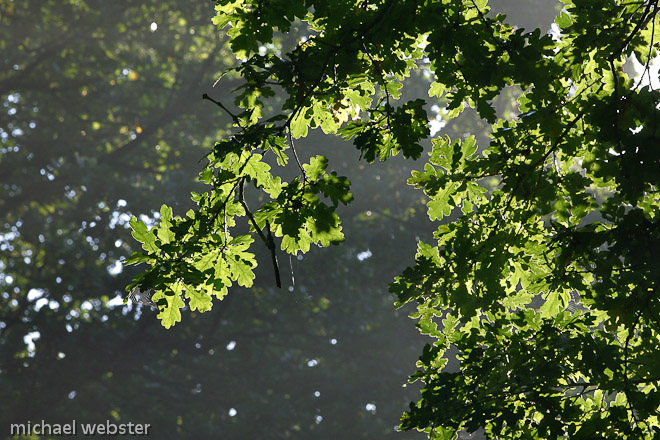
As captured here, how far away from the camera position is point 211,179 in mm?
3504

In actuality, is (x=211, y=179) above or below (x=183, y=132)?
below

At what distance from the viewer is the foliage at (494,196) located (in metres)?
3.33

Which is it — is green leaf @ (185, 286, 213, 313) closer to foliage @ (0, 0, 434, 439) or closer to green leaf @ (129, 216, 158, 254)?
green leaf @ (129, 216, 158, 254)

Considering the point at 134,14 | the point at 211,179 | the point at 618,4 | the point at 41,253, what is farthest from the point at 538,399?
the point at 134,14

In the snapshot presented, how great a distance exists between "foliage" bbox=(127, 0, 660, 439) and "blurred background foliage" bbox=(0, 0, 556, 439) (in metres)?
10.7

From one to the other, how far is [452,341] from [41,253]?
12768mm

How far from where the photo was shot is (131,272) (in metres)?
14.0

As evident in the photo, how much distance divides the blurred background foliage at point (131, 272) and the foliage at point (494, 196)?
10.7 m

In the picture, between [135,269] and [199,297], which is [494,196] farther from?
[135,269]

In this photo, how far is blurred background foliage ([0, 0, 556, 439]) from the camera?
544 inches

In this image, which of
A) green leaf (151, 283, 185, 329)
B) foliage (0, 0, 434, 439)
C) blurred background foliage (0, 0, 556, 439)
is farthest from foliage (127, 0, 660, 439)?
blurred background foliage (0, 0, 556, 439)

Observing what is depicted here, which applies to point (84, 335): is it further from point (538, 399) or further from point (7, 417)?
point (538, 399)

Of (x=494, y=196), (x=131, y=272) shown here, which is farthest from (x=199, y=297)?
(x=131, y=272)

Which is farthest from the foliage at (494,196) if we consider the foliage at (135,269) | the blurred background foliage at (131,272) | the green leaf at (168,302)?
the blurred background foliage at (131,272)
